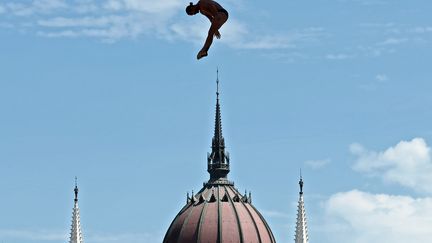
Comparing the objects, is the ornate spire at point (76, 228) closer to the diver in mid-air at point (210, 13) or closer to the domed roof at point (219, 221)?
the domed roof at point (219, 221)

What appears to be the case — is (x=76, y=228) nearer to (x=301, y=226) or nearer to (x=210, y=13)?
(x=301, y=226)

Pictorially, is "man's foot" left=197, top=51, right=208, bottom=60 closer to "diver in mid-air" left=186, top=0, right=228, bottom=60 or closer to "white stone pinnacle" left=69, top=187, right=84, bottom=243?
"diver in mid-air" left=186, top=0, right=228, bottom=60

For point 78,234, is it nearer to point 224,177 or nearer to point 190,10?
point 224,177

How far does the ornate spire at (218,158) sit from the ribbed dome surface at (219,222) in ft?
19.3

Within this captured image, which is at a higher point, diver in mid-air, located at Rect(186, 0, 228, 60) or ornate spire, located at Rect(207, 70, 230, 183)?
ornate spire, located at Rect(207, 70, 230, 183)

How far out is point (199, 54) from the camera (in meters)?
22.6

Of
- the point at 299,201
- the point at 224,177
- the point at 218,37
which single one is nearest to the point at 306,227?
the point at 299,201

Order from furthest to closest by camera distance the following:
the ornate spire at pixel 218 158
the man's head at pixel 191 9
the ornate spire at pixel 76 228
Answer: the ornate spire at pixel 218 158
the ornate spire at pixel 76 228
the man's head at pixel 191 9

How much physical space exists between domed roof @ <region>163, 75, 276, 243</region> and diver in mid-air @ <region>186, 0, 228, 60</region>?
127 m

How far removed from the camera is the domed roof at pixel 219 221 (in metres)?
150

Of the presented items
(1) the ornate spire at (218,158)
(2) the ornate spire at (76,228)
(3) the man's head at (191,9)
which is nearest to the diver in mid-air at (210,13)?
(3) the man's head at (191,9)

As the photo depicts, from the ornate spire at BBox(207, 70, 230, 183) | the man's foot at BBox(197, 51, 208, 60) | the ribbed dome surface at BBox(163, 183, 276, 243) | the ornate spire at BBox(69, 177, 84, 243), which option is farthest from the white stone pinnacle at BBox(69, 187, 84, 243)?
the man's foot at BBox(197, 51, 208, 60)

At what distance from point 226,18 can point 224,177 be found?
139m

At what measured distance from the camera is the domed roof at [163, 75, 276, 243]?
149750 mm
